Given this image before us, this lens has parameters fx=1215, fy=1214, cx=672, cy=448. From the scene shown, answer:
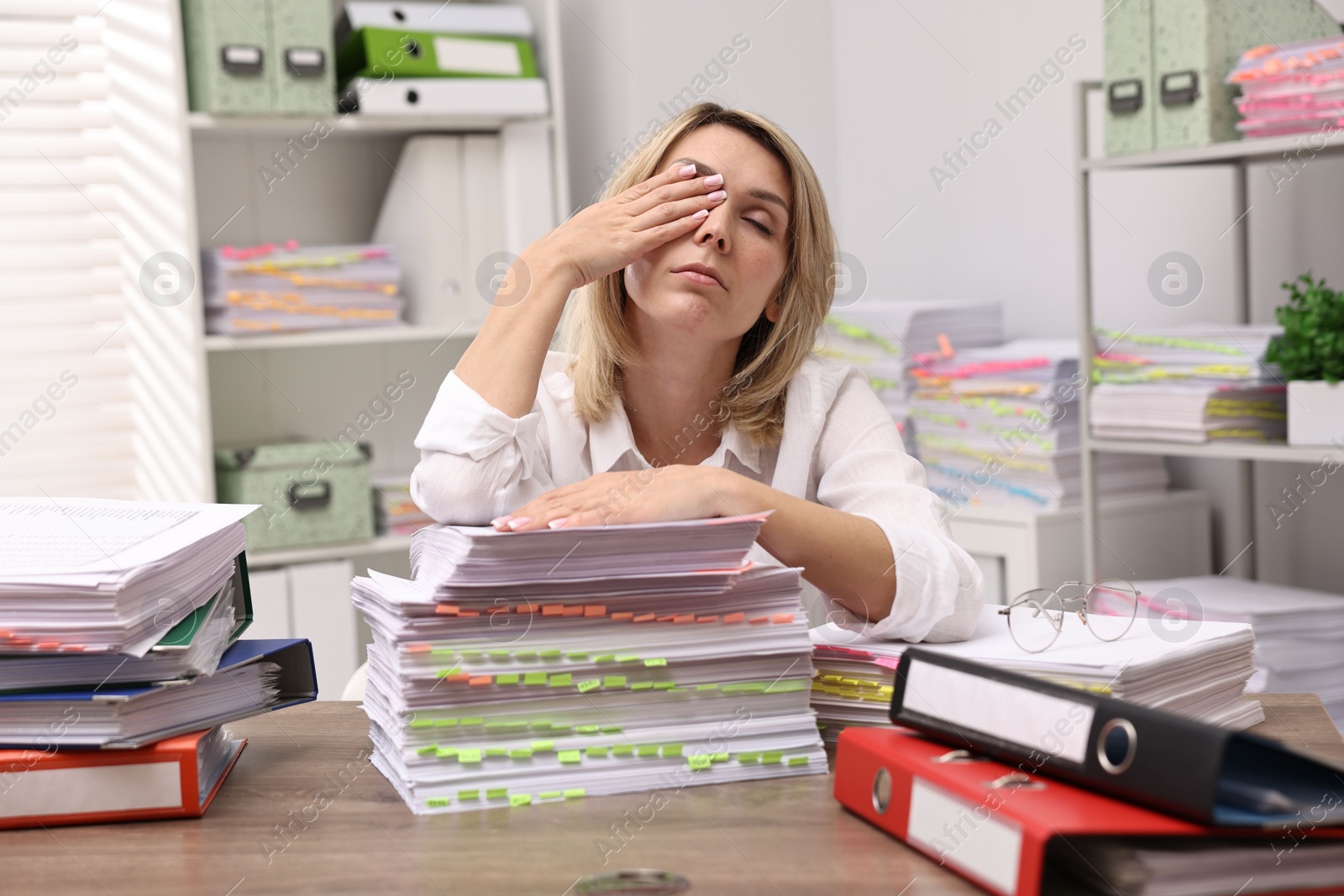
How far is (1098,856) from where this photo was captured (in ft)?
1.98

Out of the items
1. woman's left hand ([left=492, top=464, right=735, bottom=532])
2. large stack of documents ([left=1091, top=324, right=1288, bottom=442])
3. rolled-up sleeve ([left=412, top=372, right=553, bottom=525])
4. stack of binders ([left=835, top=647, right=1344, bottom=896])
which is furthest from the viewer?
large stack of documents ([left=1091, top=324, right=1288, bottom=442])

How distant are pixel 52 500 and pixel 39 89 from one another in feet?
6.26

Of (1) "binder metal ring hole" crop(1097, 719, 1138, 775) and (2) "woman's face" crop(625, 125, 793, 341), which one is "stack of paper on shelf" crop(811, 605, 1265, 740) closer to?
(1) "binder metal ring hole" crop(1097, 719, 1138, 775)

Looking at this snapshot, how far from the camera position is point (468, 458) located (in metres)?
1.22

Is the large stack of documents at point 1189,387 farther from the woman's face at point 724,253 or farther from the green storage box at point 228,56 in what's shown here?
the green storage box at point 228,56

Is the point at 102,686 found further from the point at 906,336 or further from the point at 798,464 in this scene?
the point at 906,336

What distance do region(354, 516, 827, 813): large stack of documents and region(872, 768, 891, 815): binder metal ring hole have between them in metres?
0.12

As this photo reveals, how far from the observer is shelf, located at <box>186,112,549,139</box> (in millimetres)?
2465

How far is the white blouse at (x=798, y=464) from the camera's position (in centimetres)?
105

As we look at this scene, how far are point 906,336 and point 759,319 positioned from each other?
1.22 m

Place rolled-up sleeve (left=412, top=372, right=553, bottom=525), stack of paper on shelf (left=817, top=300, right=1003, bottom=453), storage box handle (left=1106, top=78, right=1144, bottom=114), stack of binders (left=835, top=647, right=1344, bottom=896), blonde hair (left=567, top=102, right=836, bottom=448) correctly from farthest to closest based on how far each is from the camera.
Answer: stack of paper on shelf (left=817, top=300, right=1003, bottom=453) < storage box handle (left=1106, top=78, right=1144, bottom=114) < blonde hair (left=567, top=102, right=836, bottom=448) < rolled-up sleeve (left=412, top=372, right=553, bottom=525) < stack of binders (left=835, top=647, right=1344, bottom=896)

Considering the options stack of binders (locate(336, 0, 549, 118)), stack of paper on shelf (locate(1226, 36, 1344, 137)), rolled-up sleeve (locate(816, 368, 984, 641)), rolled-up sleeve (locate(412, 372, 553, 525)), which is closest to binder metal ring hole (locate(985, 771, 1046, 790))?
rolled-up sleeve (locate(816, 368, 984, 641))

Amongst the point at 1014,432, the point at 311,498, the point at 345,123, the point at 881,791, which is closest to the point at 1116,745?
the point at 881,791

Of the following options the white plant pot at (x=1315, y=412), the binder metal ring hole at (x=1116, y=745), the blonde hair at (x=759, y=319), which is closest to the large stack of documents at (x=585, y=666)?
the binder metal ring hole at (x=1116, y=745)
